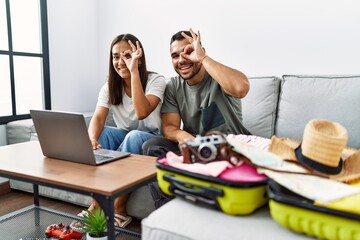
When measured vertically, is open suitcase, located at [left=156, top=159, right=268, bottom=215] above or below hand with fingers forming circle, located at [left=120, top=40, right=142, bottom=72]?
below

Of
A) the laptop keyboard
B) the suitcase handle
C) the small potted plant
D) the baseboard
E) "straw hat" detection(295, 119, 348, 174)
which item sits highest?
"straw hat" detection(295, 119, 348, 174)

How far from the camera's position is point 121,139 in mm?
1843

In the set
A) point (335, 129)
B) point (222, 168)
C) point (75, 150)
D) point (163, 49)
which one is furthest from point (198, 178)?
point (163, 49)

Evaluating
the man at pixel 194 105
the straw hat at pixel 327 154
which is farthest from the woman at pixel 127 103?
the straw hat at pixel 327 154

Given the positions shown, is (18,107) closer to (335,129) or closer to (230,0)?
(230,0)

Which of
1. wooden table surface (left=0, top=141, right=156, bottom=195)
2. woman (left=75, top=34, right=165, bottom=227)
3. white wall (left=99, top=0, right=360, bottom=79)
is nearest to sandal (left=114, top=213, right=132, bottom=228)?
woman (left=75, top=34, right=165, bottom=227)

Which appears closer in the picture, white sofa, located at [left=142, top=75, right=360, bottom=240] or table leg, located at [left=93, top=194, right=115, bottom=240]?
white sofa, located at [left=142, top=75, right=360, bottom=240]

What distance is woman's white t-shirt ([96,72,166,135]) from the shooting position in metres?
1.75

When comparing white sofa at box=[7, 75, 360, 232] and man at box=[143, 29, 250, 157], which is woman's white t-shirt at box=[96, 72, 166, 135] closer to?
man at box=[143, 29, 250, 157]

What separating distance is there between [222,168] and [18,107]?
2103 mm

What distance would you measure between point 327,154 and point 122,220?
1.18m

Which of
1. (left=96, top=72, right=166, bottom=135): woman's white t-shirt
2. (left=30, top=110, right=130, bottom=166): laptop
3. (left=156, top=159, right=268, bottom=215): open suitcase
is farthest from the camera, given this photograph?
(left=96, top=72, right=166, bottom=135): woman's white t-shirt

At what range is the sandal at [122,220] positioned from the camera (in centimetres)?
162

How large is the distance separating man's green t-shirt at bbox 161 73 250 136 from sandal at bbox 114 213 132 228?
1.87 feet
